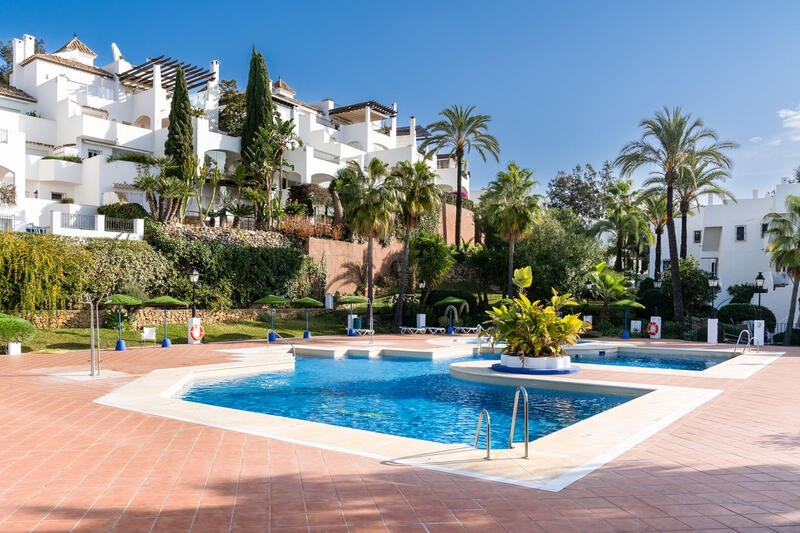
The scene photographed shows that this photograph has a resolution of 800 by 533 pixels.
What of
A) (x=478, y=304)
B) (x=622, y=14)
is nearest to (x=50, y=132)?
→ (x=478, y=304)

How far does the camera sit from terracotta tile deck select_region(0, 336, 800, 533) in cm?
449

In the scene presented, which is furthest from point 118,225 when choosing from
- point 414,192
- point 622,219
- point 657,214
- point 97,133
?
point 657,214

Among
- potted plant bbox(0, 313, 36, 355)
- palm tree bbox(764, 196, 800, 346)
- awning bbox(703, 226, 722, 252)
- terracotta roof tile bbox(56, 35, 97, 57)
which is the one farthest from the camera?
terracotta roof tile bbox(56, 35, 97, 57)

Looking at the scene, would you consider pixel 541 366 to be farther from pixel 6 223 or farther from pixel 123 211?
pixel 123 211

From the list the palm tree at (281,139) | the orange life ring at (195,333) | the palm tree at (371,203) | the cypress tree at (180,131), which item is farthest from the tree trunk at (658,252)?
the cypress tree at (180,131)

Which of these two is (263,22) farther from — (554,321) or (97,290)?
(554,321)

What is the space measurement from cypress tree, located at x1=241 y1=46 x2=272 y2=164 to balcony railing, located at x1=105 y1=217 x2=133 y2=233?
518 inches

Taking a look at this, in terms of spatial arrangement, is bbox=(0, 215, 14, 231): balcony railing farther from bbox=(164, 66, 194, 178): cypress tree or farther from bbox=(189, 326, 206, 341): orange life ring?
bbox=(164, 66, 194, 178): cypress tree

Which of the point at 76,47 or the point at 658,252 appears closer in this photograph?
the point at 658,252

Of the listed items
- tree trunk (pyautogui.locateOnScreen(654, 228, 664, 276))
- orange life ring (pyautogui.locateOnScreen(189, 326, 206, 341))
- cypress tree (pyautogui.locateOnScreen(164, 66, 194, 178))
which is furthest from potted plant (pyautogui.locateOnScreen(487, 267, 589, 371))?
tree trunk (pyautogui.locateOnScreen(654, 228, 664, 276))

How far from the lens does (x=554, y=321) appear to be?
14250mm

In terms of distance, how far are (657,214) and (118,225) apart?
36633mm

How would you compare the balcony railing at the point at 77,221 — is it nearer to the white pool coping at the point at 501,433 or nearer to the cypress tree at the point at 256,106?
the cypress tree at the point at 256,106

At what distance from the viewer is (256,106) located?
38.5 m
